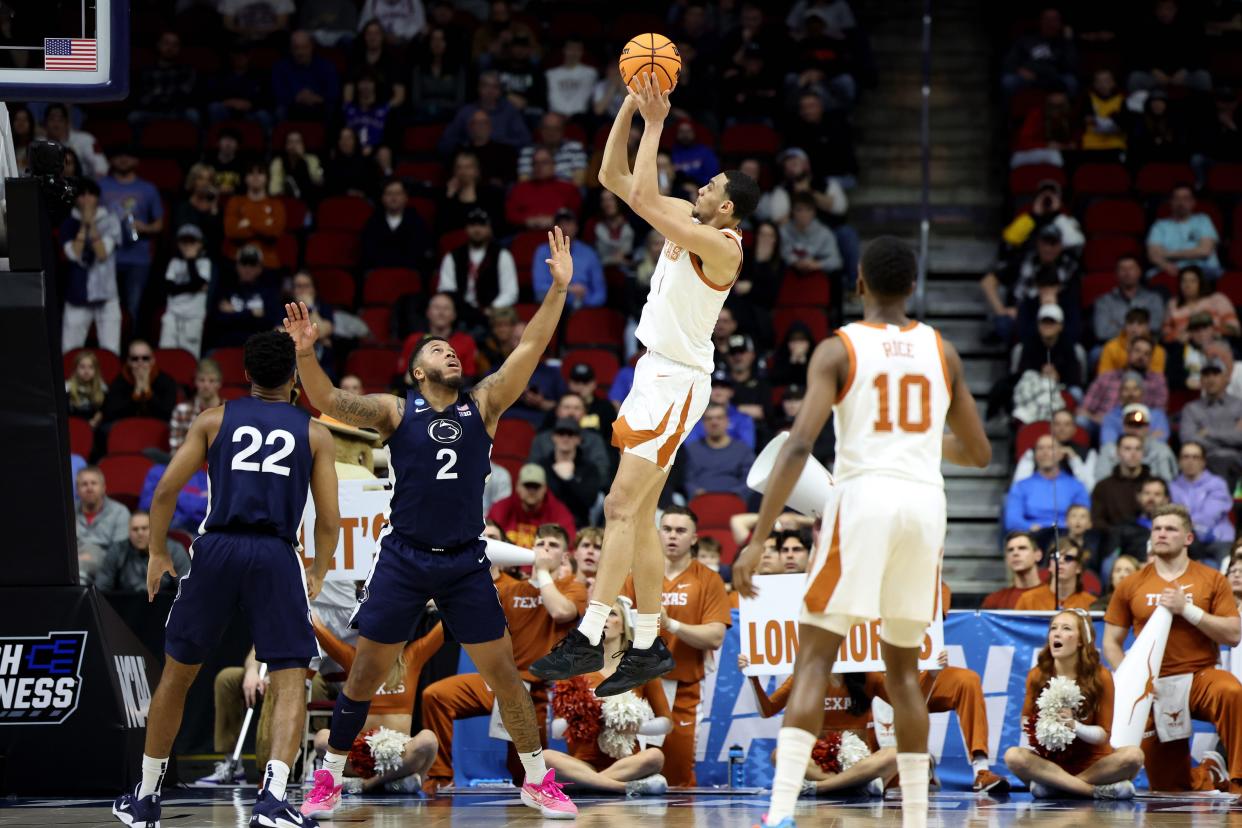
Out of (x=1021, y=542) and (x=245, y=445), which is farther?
(x=1021, y=542)

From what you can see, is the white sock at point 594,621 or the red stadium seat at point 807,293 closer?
the white sock at point 594,621

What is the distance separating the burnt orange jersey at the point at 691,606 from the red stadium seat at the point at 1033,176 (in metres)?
7.97

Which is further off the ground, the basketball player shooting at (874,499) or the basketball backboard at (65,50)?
the basketball backboard at (65,50)

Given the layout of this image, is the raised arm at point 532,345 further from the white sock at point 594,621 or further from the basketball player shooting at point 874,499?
the basketball player shooting at point 874,499

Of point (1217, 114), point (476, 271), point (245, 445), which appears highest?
point (1217, 114)

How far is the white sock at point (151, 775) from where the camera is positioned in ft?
28.0

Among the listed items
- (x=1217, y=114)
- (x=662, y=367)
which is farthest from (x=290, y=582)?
(x=1217, y=114)

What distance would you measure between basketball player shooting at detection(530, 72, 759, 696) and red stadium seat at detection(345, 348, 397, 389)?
763cm

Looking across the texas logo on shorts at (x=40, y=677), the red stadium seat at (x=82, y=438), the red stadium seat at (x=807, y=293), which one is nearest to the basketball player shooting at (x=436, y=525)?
the texas logo on shorts at (x=40, y=677)

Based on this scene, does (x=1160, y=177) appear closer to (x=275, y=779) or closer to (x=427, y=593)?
(x=427, y=593)

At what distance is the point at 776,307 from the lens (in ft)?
55.9

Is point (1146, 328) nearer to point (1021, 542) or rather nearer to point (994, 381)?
point (994, 381)

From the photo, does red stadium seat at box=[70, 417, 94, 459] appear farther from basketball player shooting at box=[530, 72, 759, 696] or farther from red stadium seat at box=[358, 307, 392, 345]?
basketball player shooting at box=[530, 72, 759, 696]

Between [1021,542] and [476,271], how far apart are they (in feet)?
20.8
